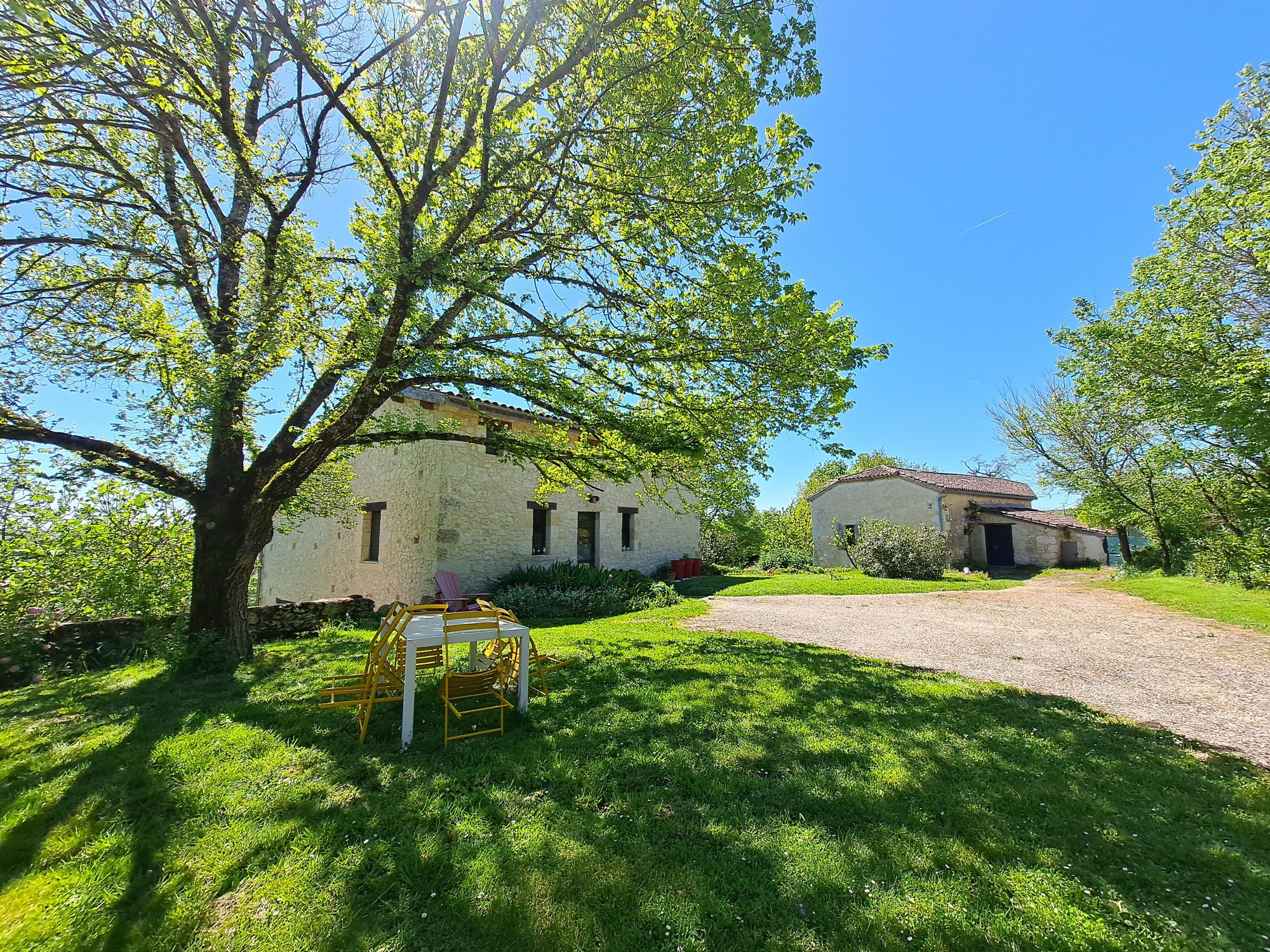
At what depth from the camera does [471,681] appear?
4.21m

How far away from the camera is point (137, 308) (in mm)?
6387

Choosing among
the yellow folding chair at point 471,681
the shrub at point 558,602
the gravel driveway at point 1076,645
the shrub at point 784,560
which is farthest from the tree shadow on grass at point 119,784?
the shrub at point 784,560

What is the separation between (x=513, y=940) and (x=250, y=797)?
2040 mm

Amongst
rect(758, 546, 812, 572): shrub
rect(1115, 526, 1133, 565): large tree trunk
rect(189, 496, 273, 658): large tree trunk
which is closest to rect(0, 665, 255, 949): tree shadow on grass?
rect(189, 496, 273, 658): large tree trunk

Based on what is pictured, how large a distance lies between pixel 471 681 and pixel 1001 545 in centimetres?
2692

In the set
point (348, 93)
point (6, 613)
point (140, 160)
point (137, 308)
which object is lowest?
point (6, 613)

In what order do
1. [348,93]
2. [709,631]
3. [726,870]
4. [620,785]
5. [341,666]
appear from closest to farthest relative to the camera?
1. [726,870]
2. [620,785]
3. [341,666]
4. [348,93]
5. [709,631]

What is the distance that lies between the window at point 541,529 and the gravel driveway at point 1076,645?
4.86 meters

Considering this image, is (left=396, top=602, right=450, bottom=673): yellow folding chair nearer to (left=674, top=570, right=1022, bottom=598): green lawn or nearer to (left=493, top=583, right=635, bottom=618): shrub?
(left=493, top=583, right=635, bottom=618): shrub

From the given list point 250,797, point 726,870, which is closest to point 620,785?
point 726,870

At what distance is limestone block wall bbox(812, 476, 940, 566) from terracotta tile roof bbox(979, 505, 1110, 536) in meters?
3.78

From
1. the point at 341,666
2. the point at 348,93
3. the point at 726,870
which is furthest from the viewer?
the point at 348,93

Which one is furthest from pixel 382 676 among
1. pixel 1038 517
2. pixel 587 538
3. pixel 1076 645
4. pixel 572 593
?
pixel 1038 517

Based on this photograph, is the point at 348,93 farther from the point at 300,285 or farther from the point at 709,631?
the point at 709,631
